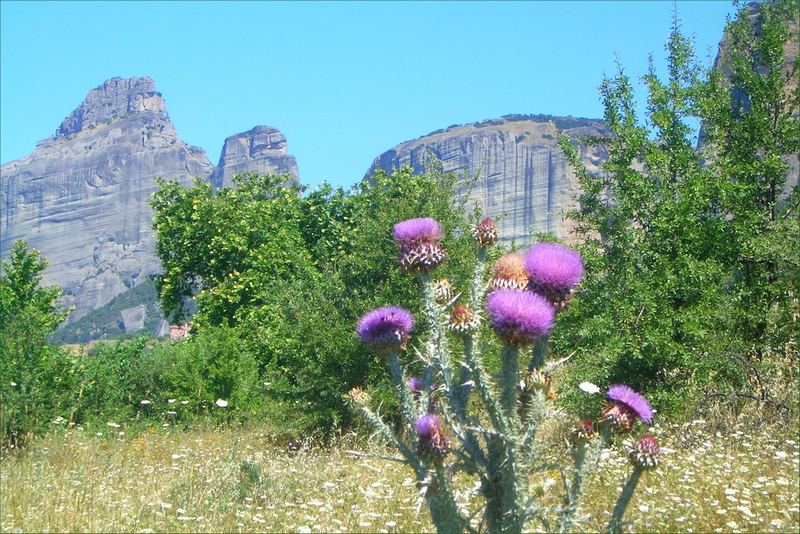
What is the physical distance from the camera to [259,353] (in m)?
22.8

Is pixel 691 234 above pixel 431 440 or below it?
above

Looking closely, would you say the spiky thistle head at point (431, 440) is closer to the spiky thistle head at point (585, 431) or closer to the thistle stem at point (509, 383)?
the thistle stem at point (509, 383)

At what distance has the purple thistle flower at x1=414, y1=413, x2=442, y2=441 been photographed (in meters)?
5.30

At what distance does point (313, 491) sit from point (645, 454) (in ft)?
13.0

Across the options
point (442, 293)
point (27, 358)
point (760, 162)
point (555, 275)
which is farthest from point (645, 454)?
point (27, 358)

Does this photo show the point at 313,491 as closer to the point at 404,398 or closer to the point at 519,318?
the point at 404,398

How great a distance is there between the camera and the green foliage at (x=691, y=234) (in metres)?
12.4

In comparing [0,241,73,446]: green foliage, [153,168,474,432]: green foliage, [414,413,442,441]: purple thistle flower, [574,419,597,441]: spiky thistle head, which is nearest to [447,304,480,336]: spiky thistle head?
[414,413,442,441]: purple thistle flower

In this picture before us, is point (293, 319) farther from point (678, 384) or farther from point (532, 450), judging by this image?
point (532, 450)

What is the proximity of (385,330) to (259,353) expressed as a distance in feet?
57.2

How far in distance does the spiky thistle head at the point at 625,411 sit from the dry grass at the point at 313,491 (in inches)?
48.8

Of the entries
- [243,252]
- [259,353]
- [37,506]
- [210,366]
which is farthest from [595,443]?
[243,252]

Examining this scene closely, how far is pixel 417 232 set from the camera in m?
5.77

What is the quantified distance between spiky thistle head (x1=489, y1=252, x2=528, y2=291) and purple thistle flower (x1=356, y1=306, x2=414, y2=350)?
67 centimetres
